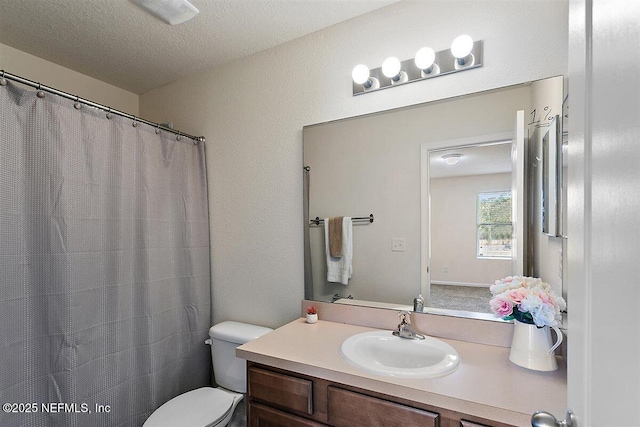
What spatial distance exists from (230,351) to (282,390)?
0.79 meters

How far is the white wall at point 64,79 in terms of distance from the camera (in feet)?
6.11

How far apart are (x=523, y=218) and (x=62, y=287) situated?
2.08 meters

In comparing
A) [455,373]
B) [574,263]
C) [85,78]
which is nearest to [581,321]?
[574,263]

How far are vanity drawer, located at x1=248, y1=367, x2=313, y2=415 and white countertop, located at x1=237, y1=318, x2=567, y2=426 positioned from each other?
5cm

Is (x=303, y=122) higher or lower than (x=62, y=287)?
higher

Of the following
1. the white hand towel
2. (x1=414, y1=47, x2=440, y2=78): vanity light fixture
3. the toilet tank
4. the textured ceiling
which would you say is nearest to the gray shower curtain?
the toilet tank

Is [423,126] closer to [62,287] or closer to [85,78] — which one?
[62,287]

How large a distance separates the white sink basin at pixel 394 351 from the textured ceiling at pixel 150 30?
163cm

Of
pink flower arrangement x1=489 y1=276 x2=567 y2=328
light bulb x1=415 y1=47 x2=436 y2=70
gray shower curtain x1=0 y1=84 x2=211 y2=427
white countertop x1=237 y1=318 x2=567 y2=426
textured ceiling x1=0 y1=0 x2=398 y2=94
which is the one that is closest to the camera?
white countertop x1=237 y1=318 x2=567 y2=426

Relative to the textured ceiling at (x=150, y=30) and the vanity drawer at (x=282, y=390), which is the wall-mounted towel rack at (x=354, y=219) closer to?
the vanity drawer at (x=282, y=390)

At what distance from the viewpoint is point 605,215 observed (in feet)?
1.44

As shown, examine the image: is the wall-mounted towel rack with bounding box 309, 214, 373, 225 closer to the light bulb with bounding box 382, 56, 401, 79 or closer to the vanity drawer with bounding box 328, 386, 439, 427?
the light bulb with bounding box 382, 56, 401, 79

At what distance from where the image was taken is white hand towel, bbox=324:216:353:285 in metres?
1.72

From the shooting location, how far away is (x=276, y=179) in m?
1.94
